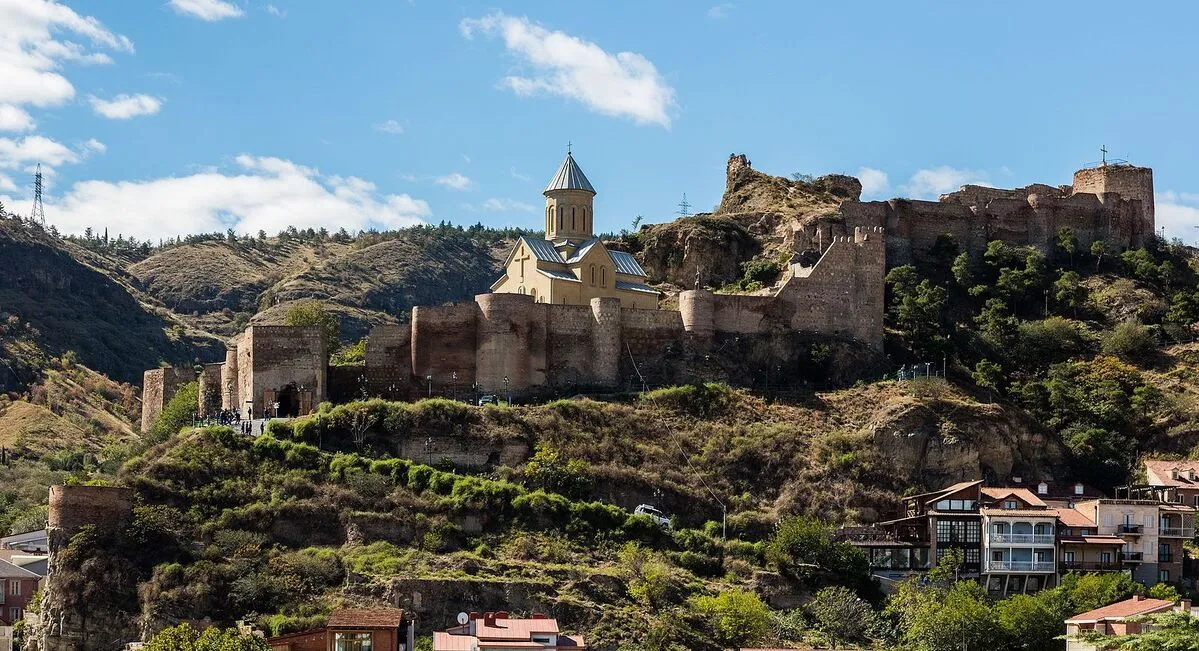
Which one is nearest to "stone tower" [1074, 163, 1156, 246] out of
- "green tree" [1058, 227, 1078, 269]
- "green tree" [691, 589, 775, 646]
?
"green tree" [1058, 227, 1078, 269]

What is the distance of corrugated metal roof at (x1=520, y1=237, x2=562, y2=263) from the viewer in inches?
2517

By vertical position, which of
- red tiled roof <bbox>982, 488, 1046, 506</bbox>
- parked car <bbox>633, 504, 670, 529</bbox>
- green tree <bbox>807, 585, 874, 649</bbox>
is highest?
red tiled roof <bbox>982, 488, 1046, 506</bbox>

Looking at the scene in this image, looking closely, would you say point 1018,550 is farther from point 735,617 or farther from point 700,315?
point 700,315

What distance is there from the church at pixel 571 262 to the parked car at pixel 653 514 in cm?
906

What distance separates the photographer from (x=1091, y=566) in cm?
5566

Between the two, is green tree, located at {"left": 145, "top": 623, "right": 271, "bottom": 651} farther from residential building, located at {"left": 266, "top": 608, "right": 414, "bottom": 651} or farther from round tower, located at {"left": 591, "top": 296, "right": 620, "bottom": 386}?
round tower, located at {"left": 591, "top": 296, "right": 620, "bottom": 386}

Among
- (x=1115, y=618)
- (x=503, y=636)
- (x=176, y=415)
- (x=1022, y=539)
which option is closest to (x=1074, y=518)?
(x=1022, y=539)

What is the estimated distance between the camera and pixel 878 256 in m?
63.6

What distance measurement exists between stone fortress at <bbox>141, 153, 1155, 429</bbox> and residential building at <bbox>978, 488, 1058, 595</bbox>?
900 centimetres

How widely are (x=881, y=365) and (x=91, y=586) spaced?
25.7m

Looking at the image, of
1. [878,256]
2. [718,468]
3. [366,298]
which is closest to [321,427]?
[718,468]

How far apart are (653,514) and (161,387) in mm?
18260

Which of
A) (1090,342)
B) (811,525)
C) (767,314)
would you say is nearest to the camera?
(811,525)

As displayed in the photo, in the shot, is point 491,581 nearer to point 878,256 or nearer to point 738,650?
point 738,650
